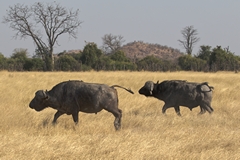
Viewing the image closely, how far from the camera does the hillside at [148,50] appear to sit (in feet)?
333

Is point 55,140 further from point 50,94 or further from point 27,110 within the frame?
point 27,110

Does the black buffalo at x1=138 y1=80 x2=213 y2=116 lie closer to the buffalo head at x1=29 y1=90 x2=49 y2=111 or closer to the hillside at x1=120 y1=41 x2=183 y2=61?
the buffalo head at x1=29 y1=90 x2=49 y2=111

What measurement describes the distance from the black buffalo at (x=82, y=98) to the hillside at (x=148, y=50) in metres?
90.0

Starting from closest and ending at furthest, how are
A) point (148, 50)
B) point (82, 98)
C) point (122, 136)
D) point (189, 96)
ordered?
point (122, 136), point (82, 98), point (189, 96), point (148, 50)

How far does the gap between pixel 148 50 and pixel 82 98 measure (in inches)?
3759

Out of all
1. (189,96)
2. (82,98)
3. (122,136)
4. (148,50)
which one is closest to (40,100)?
(82,98)

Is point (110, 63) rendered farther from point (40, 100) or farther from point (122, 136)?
point (122, 136)

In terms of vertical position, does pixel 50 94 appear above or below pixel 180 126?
above

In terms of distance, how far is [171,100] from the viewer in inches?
481

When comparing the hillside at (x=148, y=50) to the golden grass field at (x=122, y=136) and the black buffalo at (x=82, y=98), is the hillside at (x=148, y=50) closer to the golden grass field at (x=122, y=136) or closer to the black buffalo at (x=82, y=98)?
the golden grass field at (x=122, y=136)

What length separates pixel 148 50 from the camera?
104 metres

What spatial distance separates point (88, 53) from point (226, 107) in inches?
1383

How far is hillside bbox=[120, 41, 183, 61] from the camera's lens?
10138 cm

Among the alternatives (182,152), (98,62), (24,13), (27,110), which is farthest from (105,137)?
(24,13)
